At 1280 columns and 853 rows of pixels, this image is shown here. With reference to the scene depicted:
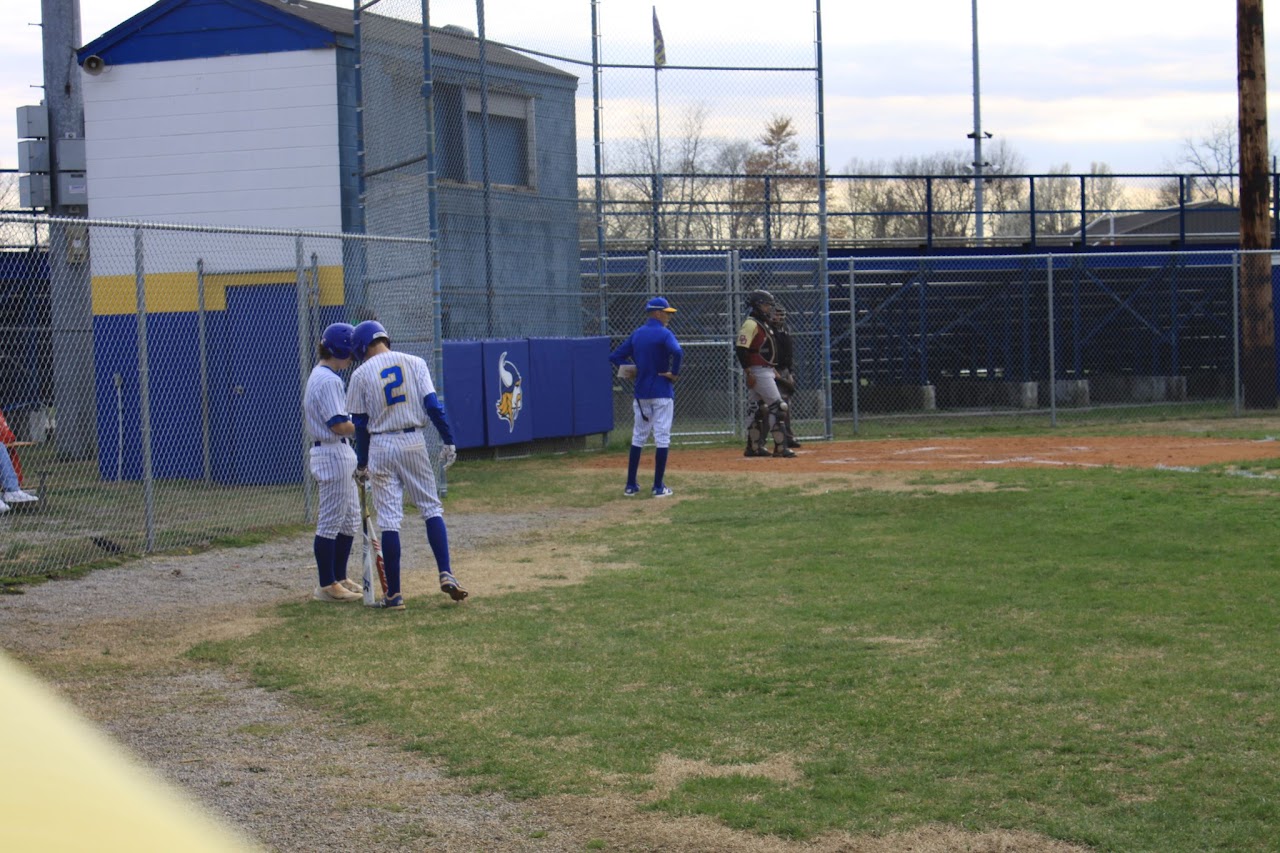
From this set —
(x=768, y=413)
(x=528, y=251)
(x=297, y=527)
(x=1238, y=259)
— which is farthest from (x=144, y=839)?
(x=1238, y=259)

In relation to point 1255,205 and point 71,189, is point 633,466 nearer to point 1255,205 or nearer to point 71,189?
point 71,189

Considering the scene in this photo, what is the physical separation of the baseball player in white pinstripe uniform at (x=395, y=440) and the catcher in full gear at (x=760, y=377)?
891 centimetres

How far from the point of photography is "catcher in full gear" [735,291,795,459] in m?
17.3

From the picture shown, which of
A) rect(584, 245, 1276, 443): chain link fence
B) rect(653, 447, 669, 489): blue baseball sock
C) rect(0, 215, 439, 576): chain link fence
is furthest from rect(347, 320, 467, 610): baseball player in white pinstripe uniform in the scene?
rect(584, 245, 1276, 443): chain link fence

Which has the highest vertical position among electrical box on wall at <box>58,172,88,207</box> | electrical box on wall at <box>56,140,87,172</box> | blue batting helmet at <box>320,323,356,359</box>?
electrical box on wall at <box>56,140,87,172</box>

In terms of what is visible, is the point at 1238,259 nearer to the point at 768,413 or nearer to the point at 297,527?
the point at 768,413

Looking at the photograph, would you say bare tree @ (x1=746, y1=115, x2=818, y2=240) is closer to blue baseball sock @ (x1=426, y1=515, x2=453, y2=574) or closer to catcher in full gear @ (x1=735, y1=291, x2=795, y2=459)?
catcher in full gear @ (x1=735, y1=291, x2=795, y2=459)

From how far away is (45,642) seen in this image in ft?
26.4

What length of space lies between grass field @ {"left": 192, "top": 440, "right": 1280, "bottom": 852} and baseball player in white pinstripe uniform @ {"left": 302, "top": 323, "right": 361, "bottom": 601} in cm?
43

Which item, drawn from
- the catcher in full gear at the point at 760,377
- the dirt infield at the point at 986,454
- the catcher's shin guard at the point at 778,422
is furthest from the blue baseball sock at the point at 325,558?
the catcher's shin guard at the point at 778,422

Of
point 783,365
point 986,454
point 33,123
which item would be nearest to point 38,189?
point 33,123

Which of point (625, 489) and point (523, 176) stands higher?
point (523, 176)

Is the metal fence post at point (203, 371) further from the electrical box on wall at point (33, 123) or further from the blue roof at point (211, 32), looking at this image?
the electrical box on wall at point (33, 123)

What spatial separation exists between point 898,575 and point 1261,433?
475 inches
